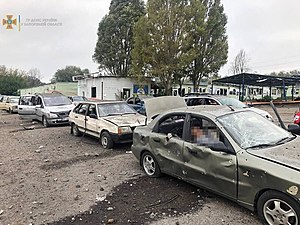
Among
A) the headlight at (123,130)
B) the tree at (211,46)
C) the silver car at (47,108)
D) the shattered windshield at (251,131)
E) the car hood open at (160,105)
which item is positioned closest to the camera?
the shattered windshield at (251,131)

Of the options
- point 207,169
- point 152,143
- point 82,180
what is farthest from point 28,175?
point 207,169

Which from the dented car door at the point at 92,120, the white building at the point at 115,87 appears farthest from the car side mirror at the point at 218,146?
the white building at the point at 115,87

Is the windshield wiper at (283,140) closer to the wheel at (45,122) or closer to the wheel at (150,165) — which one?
the wheel at (150,165)

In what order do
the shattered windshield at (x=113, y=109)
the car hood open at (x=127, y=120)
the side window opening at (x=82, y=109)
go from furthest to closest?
the side window opening at (x=82, y=109), the shattered windshield at (x=113, y=109), the car hood open at (x=127, y=120)

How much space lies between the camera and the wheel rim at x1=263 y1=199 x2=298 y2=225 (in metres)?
2.91

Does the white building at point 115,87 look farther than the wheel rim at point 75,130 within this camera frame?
Yes

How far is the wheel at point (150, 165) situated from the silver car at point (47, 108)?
868 cm

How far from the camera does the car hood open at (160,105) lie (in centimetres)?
641

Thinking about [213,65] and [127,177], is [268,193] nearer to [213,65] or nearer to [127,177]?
[127,177]

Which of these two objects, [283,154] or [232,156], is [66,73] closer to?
[232,156]

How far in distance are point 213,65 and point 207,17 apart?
5672 mm

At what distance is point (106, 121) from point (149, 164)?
3123 mm

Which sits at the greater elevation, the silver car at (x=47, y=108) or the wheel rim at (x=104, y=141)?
the silver car at (x=47, y=108)

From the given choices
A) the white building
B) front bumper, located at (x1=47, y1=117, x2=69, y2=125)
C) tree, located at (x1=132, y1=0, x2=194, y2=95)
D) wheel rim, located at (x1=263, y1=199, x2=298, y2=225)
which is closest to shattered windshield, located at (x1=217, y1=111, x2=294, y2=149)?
wheel rim, located at (x1=263, y1=199, x2=298, y2=225)
